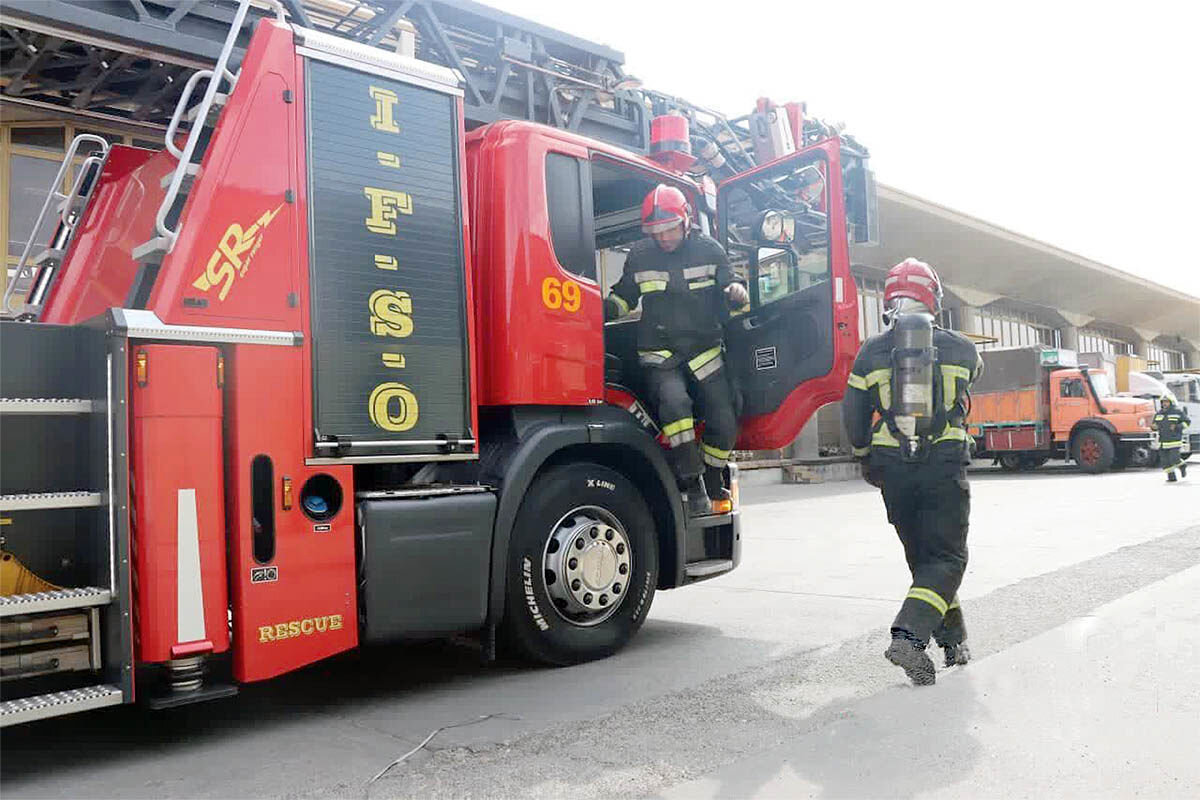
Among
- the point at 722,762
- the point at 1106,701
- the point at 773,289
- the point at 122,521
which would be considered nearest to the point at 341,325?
the point at 122,521

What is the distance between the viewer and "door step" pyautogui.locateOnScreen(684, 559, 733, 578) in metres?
5.69

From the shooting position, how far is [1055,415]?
23.1 meters

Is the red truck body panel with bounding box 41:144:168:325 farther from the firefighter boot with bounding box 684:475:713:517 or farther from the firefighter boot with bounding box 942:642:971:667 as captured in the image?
the firefighter boot with bounding box 942:642:971:667

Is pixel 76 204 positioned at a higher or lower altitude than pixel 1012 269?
lower

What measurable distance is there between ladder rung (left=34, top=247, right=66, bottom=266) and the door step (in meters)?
3.79

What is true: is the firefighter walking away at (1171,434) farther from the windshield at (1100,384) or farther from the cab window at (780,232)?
the cab window at (780,232)

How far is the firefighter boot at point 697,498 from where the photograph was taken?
5.73 metres

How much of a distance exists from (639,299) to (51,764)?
3482 mm

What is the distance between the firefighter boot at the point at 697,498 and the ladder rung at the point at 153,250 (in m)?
3.02

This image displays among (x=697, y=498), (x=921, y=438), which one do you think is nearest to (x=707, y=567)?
(x=697, y=498)

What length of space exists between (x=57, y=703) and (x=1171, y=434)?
62.0 feet

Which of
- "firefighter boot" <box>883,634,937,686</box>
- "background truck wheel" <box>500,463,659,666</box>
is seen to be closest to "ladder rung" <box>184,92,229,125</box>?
"background truck wheel" <box>500,463,659,666</box>

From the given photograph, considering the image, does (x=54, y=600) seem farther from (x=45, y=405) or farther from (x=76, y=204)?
(x=76, y=204)

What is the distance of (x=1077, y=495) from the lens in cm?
1567
